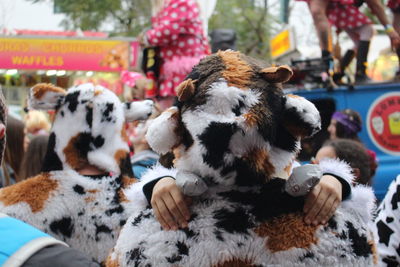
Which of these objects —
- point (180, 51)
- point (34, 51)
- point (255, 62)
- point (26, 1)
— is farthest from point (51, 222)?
point (34, 51)

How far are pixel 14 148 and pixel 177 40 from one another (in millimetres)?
1543

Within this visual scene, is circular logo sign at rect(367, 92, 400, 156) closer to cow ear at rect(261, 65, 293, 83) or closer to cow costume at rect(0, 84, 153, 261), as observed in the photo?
cow costume at rect(0, 84, 153, 261)

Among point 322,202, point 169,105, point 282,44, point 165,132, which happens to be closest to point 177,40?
point 169,105

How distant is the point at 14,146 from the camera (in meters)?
3.66

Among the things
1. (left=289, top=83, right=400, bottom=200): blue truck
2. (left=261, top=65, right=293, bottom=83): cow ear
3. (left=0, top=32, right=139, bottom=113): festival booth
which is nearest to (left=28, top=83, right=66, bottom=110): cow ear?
(left=261, top=65, right=293, bottom=83): cow ear

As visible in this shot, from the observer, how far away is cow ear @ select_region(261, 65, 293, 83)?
1344 millimetres

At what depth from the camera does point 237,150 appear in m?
1.31

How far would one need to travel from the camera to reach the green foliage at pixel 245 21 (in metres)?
16.4

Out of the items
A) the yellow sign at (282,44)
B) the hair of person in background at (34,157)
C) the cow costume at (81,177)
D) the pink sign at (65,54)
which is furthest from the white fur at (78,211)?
the yellow sign at (282,44)

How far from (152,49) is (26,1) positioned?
120 cm

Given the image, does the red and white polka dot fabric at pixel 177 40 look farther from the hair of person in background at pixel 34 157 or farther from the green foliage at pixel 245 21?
the green foliage at pixel 245 21

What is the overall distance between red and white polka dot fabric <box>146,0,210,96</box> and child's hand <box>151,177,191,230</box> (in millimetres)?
2979

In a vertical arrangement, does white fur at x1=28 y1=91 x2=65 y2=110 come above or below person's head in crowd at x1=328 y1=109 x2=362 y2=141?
above

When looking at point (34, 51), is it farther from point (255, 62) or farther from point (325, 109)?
point (255, 62)
